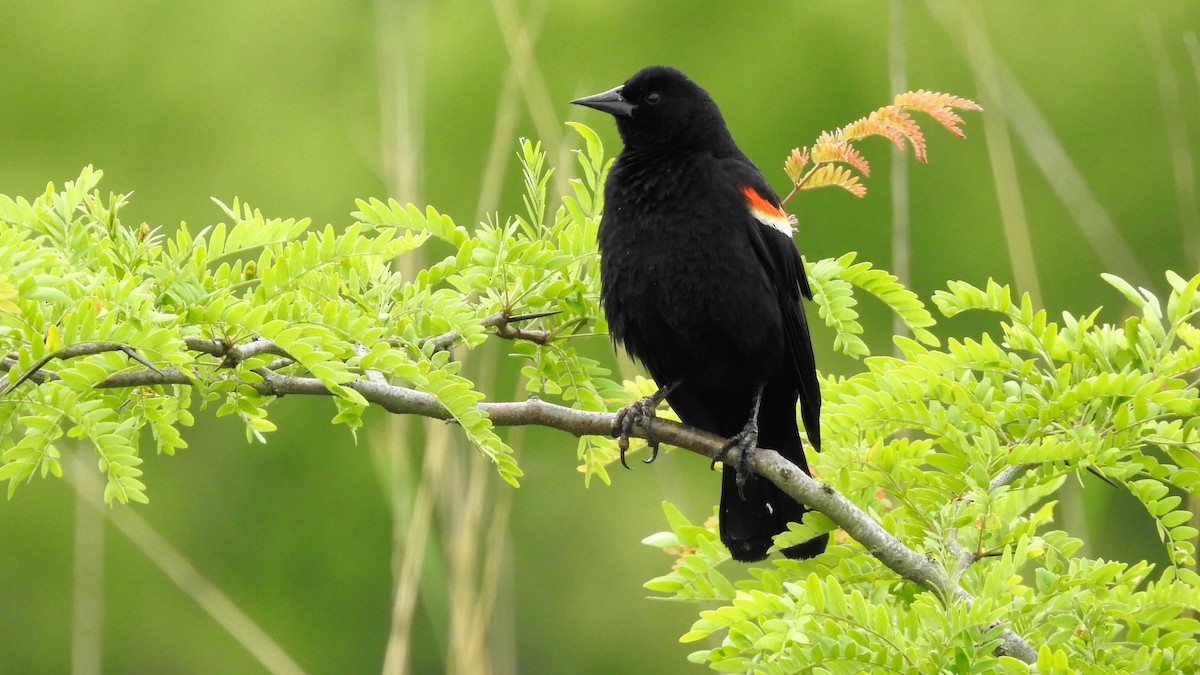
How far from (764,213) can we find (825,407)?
665mm

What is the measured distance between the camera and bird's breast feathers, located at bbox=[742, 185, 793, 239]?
2638 mm

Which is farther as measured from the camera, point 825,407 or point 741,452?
point 741,452

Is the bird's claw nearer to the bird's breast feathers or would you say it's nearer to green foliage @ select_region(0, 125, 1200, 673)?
green foliage @ select_region(0, 125, 1200, 673)

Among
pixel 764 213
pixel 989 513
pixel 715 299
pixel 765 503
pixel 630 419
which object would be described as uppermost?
pixel 764 213

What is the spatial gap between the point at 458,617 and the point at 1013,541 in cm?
154

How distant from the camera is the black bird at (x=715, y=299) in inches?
97.1

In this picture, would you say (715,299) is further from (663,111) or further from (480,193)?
(480,193)

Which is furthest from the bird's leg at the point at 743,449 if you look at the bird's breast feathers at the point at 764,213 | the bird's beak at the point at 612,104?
the bird's beak at the point at 612,104

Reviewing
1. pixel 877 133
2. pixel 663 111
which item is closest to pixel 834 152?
pixel 877 133

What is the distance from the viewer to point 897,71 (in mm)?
3346

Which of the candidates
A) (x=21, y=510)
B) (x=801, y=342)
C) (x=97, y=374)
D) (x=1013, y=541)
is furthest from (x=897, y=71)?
(x=21, y=510)

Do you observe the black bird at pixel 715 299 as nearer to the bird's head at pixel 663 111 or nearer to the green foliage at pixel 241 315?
the bird's head at pixel 663 111

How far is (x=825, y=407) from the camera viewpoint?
2.11 meters

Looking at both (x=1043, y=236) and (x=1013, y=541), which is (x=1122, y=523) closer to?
(x=1043, y=236)
